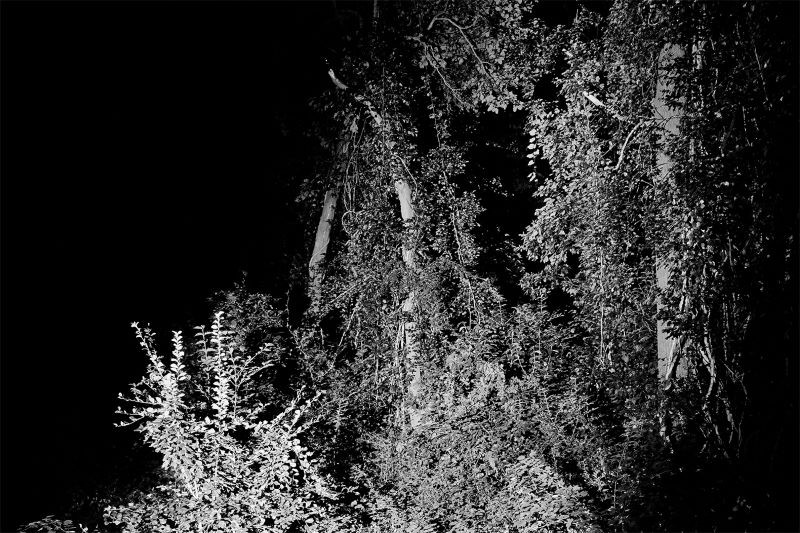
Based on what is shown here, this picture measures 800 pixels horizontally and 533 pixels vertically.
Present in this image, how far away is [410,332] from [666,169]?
367 centimetres

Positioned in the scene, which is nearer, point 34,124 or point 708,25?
point 708,25

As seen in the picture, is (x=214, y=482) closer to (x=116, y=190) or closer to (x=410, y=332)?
(x=410, y=332)

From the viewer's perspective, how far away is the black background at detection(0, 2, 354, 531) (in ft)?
26.0

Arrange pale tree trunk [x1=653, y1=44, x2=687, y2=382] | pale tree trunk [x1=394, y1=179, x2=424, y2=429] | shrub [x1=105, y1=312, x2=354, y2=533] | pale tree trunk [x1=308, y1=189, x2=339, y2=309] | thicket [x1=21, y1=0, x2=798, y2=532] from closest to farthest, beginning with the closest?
shrub [x1=105, y1=312, x2=354, y2=533] → thicket [x1=21, y1=0, x2=798, y2=532] → pale tree trunk [x1=653, y1=44, x2=687, y2=382] → pale tree trunk [x1=394, y1=179, x2=424, y2=429] → pale tree trunk [x1=308, y1=189, x2=339, y2=309]

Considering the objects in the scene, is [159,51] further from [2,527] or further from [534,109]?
[2,527]

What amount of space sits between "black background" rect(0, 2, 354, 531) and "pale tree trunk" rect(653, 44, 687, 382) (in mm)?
5187

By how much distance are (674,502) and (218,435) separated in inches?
153

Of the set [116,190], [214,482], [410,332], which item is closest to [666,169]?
[410,332]

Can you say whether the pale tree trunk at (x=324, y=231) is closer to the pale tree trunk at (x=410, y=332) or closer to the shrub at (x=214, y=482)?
the pale tree trunk at (x=410, y=332)

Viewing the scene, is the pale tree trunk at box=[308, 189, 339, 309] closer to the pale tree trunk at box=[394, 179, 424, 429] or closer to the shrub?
the pale tree trunk at box=[394, 179, 424, 429]

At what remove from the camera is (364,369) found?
800 centimetres

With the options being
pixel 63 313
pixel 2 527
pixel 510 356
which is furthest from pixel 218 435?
pixel 63 313

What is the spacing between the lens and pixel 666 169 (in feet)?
19.9

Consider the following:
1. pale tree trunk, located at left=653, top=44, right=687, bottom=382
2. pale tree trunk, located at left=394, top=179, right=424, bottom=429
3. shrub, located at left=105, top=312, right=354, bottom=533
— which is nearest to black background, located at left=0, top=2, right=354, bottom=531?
shrub, located at left=105, top=312, right=354, bottom=533
